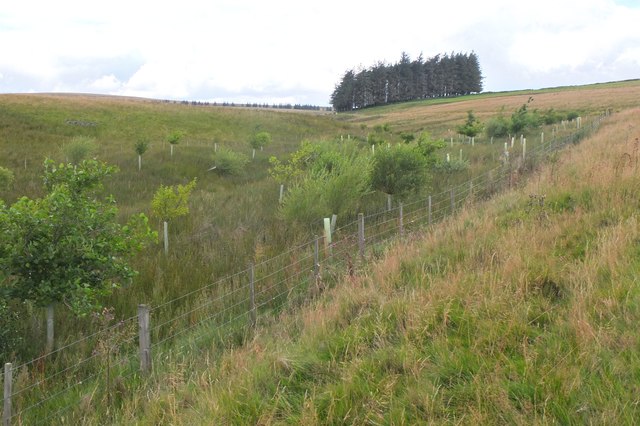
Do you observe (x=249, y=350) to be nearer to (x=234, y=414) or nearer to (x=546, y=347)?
(x=234, y=414)

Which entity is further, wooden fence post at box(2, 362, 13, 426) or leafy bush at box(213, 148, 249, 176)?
leafy bush at box(213, 148, 249, 176)

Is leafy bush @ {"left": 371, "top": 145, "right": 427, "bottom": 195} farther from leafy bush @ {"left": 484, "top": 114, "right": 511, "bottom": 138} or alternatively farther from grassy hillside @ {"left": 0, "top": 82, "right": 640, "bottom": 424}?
leafy bush @ {"left": 484, "top": 114, "right": 511, "bottom": 138}

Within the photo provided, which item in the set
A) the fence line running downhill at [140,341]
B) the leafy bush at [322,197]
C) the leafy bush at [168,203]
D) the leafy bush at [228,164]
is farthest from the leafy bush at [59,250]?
the leafy bush at [228,164]

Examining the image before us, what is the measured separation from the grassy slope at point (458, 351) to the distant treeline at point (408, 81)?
101m

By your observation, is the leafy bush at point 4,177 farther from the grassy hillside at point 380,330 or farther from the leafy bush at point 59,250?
the leafy bush at point 59,250

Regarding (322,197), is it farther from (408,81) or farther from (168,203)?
(408,81)

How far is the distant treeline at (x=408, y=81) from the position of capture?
102375 millimetres

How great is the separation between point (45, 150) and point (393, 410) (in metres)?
31.2

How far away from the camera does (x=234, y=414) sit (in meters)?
3.12

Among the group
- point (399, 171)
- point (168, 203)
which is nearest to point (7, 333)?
point (168, 203)

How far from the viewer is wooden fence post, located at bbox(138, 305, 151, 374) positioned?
181 inches

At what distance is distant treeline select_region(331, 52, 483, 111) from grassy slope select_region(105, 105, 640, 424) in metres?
101

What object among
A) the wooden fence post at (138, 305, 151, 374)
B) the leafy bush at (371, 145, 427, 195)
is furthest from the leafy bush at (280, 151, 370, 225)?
the wooden fence post at (138, 305, 151, 374)

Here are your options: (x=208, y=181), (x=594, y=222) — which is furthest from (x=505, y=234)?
(x=208, y=181)
